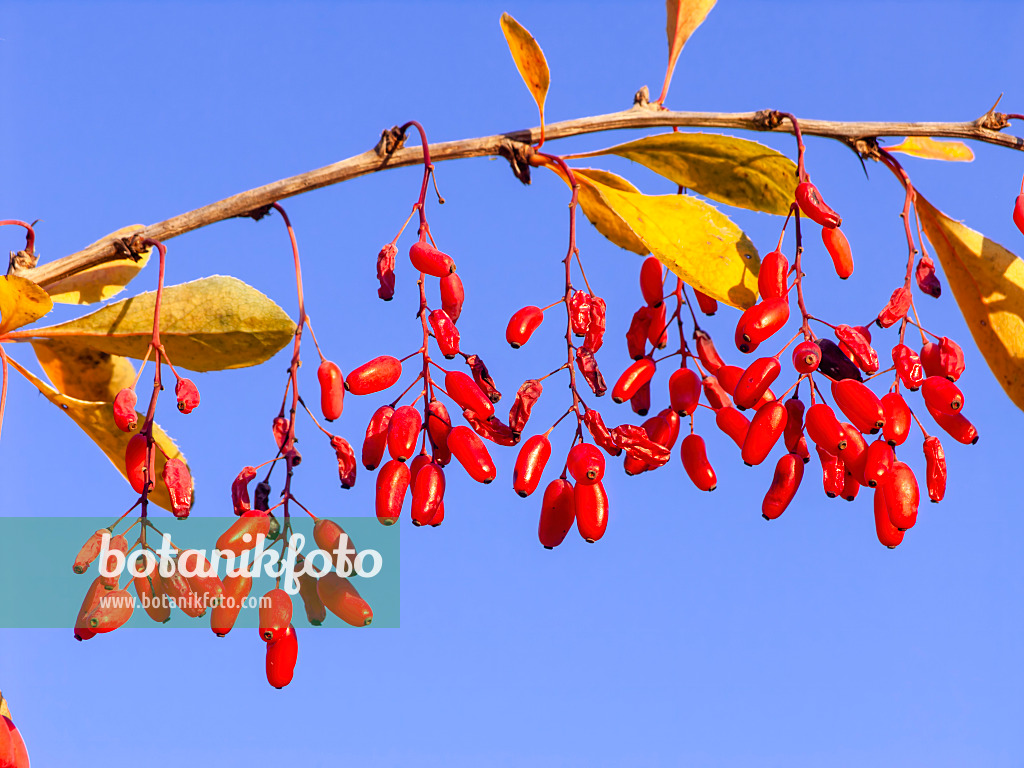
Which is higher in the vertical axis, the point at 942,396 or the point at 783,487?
the point at 942,396

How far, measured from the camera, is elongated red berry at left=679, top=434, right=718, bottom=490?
1.56 m

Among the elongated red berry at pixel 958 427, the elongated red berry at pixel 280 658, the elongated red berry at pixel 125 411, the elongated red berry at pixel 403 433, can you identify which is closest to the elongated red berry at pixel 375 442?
the elongated red berry at pixel 403 433

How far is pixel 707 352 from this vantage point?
5.27 feet

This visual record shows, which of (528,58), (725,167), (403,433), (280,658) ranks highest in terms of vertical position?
(528,58)

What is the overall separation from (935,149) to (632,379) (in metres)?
0.68

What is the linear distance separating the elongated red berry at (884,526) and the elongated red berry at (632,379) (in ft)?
1.21

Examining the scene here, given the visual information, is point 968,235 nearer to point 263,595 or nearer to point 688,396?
point 688,396

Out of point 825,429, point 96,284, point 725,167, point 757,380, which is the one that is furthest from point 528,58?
point 96,284

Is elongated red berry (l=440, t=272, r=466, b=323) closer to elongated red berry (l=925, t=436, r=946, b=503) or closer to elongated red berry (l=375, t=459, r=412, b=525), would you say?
elongated red berry (l=375, t=459, r=412, b=525)

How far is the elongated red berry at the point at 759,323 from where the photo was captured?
4.36ft

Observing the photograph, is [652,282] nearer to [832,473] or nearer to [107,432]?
[832,473]

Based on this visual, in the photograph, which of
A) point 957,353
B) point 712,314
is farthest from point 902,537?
point 712,314

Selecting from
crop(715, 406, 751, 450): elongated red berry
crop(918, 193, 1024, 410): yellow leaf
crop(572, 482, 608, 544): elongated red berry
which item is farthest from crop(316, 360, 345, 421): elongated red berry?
crop(918, 193, 1024, 410): yellow leaf

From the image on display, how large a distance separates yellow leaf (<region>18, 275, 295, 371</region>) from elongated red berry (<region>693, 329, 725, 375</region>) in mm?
619
